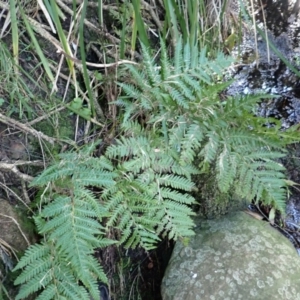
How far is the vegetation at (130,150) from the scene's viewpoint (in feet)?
5.42

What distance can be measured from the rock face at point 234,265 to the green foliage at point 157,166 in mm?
305

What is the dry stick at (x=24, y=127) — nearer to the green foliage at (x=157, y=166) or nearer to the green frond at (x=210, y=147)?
the green foliage at (x=157, y=166)

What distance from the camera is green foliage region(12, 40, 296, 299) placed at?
167cm

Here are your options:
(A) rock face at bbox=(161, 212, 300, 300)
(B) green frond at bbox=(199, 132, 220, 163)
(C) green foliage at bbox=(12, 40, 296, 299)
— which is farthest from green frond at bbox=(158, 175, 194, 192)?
(A) rock face at bbox=(161, 212, 300, 300)

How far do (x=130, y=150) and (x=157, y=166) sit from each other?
14cm

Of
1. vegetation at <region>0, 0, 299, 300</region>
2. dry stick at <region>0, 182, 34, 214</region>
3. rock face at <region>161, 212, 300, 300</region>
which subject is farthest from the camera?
rock face at <region>161, 212, 300, 300</region>

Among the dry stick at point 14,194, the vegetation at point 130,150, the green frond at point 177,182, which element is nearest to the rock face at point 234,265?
the vegetation at point 130,150

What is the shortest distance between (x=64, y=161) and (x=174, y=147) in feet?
1.59

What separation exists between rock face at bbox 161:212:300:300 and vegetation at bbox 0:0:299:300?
238mm

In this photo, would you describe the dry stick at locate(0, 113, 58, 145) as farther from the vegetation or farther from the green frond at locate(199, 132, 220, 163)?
the green frond at locate(199, 132, 220, 163)

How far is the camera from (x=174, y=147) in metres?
1.91

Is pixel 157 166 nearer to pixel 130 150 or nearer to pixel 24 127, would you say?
pixel 130 150

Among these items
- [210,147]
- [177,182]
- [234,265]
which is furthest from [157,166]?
[234,265]

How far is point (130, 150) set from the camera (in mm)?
1896
